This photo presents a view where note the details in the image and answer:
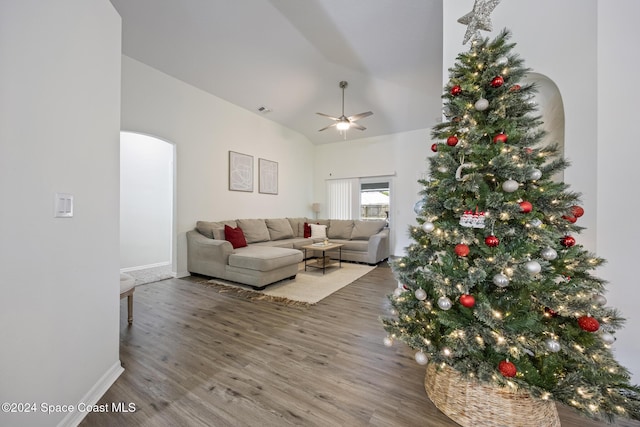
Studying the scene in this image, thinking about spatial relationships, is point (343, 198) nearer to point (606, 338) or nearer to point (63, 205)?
point (606, 338)

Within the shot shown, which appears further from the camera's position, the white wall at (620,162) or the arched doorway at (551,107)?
the arched doorway at (551,107)

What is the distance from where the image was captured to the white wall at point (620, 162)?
154 cm

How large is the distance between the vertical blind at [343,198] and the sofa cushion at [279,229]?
1860mm

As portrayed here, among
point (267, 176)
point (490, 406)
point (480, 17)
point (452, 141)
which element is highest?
Answer: point (480, 17)

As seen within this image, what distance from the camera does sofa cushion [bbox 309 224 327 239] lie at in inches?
232

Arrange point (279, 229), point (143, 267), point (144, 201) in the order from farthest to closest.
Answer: point (279, 229), point (144, 201), point (143, 267)

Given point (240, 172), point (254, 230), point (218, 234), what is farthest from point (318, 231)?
point (218, 234)

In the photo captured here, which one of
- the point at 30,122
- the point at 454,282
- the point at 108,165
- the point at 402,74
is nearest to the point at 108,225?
the point at 108,165

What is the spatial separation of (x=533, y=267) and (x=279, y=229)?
4.83 meters

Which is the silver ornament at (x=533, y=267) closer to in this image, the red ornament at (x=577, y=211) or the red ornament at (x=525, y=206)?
the red ornament at (x=525, y=206)

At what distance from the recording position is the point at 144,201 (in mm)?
4797

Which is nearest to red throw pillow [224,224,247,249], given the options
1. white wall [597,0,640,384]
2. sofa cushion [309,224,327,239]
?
sofa cushion [309,224,327,239]

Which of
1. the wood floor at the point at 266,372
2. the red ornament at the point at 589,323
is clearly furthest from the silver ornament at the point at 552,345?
the wood floor at the point at 266,372

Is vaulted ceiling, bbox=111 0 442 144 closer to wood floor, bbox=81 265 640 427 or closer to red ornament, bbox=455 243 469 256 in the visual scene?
red ornament, bbox=455 243 469 256
